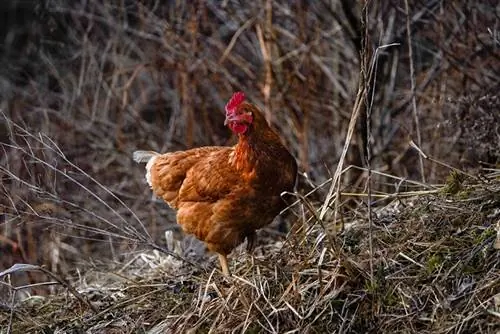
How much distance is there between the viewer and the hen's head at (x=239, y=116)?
434 cm

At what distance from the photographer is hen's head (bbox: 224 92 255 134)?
4.34 m

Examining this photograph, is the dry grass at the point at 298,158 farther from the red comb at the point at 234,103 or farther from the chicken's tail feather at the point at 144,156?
the red comb at the point at 234,103

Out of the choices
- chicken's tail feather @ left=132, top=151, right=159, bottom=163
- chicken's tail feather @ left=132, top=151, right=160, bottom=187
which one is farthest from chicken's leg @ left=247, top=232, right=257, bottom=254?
chicken's tail feather @ left=132, top=151, right=159, bottom=163

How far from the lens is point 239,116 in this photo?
14.3 feet

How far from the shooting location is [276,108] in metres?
7.09

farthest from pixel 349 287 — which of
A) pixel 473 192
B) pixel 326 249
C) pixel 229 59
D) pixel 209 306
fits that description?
pixel 229 59

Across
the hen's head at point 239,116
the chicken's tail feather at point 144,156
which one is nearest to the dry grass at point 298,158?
the chicken's tail feather at point 144,156

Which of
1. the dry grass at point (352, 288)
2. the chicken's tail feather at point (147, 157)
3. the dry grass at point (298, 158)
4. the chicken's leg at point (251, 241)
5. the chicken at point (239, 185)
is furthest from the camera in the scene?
the chicken's tail feather at point (147, 157)

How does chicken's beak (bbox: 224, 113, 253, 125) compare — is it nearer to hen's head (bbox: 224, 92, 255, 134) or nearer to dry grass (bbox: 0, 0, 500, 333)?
hen's head (bbox: 224, 92, 255, 134)

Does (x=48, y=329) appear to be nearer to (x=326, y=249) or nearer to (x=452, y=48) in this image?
(x=326, y=249)

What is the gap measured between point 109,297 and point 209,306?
34.2 inches

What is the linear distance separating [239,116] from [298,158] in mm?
2711

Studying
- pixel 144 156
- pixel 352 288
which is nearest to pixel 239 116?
pixel 352 288

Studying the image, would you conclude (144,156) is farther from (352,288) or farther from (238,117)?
(352,288)
